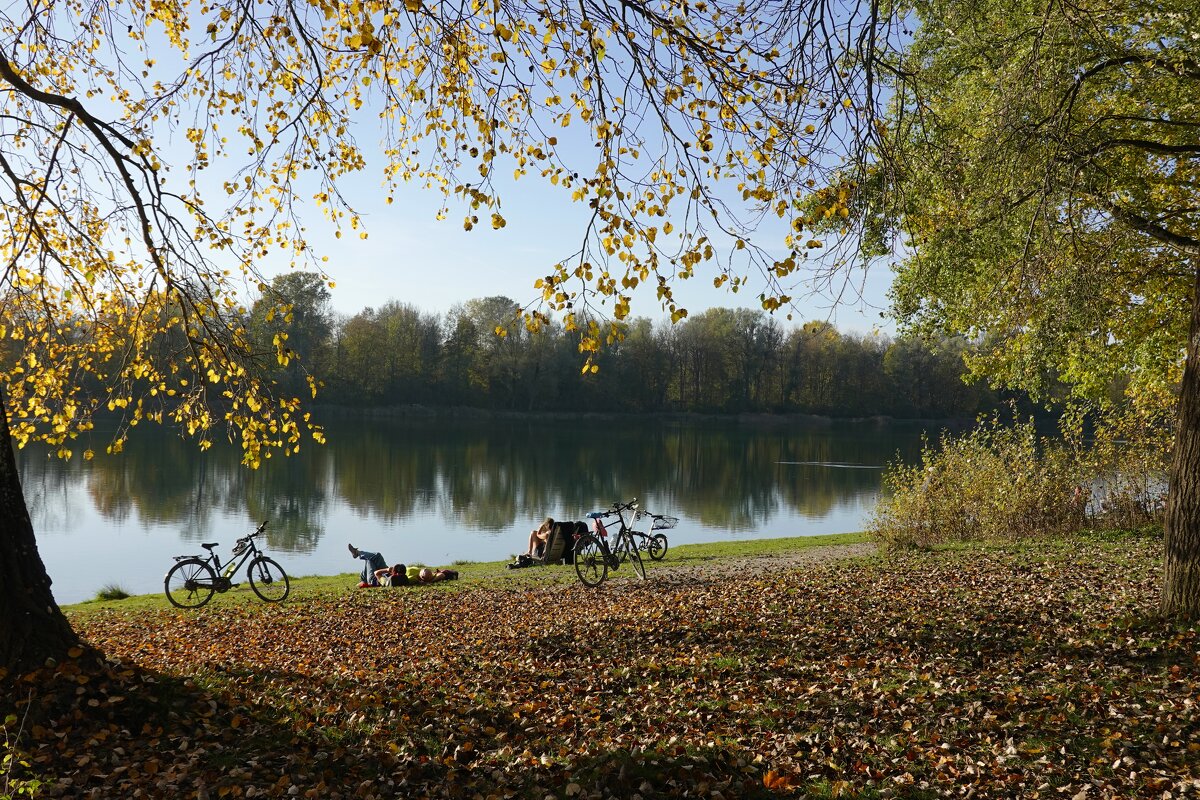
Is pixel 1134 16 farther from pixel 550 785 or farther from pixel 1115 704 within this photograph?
pixel 550 785

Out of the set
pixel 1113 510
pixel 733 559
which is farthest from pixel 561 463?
pixel 1113 510

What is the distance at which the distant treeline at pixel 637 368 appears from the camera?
253ft

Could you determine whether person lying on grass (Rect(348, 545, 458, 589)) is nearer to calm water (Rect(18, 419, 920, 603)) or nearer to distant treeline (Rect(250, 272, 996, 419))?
calm water (Rect(18, 419, 920, 603))

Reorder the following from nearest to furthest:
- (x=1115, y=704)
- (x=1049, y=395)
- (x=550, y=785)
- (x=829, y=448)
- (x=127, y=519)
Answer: (x=550, y=785) → (x=1115, y=704) → (x=1049, y=395) → (x=127, y=519) → (x=829, y=448)

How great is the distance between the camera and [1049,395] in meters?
17.2

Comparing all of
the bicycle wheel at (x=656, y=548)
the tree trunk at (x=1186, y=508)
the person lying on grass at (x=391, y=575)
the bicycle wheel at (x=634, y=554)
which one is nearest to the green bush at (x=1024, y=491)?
the bicycle wheel at (x=656, y=548)

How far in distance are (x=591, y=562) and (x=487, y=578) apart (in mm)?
2770

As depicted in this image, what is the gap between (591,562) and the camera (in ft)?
43.7

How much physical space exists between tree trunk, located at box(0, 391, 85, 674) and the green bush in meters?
14.4

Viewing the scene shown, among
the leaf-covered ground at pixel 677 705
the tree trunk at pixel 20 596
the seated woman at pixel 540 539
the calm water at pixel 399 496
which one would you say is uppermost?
the tree trunk at pixel 20 596

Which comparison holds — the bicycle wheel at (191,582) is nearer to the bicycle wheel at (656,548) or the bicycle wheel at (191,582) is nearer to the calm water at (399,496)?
the calm water at (399,496)

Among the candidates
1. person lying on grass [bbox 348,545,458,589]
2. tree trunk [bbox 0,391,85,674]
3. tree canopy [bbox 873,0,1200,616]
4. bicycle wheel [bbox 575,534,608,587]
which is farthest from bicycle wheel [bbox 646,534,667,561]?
tree trunk [bbox 0,391,85,674]

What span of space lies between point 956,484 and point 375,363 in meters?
66.7

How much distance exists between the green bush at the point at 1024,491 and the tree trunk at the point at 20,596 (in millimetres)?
14414
